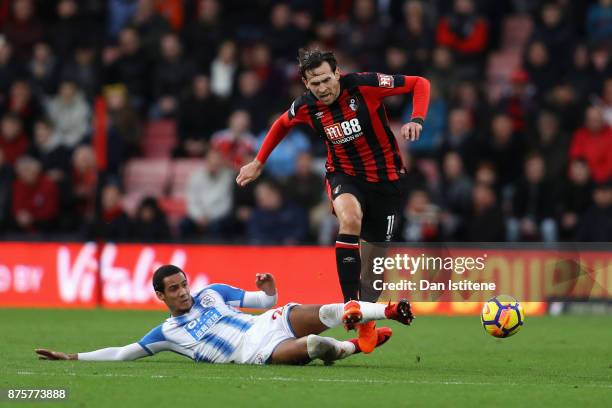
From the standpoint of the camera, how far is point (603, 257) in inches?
622

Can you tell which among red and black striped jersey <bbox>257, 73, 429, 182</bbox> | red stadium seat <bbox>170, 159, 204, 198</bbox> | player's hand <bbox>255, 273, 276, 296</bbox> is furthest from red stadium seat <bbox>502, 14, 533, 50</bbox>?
player's hand <bbox>255, 273, 276, 296</bbox>

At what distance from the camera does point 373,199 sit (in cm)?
1090

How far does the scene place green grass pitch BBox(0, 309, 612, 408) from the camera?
8.10m

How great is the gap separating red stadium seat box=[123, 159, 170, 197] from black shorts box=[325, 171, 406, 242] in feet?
33.3

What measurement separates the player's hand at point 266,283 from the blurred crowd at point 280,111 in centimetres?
688

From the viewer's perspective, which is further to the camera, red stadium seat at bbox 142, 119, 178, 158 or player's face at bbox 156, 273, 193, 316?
red stadium seat at bbox 142, 119, 178, 158

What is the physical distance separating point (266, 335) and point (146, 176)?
11.4 meters

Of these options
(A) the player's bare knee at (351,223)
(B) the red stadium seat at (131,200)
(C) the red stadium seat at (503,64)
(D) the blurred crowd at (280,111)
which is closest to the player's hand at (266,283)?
(A) the player's bare knee at (351,223)

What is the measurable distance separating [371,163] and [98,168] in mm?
9612

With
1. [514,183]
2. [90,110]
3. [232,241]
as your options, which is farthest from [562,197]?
[90,110]

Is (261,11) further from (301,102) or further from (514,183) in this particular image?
(301,102)

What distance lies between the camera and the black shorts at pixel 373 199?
1076cm

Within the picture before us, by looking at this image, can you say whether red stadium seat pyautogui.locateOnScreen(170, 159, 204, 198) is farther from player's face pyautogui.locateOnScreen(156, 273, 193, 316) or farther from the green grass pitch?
player's face pyautogui.locateOnScreen(156, 273, 193, 316)

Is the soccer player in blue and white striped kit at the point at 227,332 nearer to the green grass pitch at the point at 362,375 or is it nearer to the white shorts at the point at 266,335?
the white shorts at the point at 266,335
